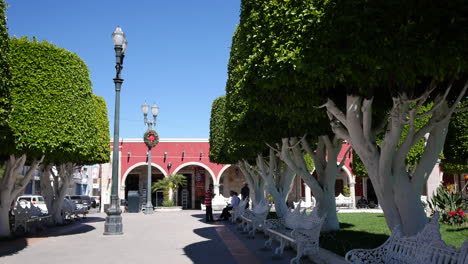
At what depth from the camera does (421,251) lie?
15.4ft

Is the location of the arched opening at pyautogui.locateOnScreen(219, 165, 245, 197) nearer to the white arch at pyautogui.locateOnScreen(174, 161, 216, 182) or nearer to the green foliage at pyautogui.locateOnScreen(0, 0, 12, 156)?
the white arch at pyautogui.locateOnScreen(174, 161, 216, 182)

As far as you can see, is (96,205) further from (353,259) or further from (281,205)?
(353,259)

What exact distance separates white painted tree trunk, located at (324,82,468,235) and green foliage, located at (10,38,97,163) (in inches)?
325

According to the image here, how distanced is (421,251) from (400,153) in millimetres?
3125

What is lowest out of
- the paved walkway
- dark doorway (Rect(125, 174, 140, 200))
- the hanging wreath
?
the paved walkway

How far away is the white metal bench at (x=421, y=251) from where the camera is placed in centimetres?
418

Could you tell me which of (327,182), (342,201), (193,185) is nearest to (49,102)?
(327,182)

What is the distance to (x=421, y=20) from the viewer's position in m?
5.49

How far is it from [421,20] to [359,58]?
0.89m

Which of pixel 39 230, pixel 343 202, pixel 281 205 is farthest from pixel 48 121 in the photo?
pixel 343 202

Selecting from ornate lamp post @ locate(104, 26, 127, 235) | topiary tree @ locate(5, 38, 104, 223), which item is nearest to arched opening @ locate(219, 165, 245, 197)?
ornate lamp post @ locate(104, 26, 127, 235)

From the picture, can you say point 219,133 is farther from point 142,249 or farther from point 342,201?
point 142,249

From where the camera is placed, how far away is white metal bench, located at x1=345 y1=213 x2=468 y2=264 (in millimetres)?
4180

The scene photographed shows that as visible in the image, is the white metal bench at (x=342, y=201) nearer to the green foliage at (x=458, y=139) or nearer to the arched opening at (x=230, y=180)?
the arched opening at (x=230, y=180)
